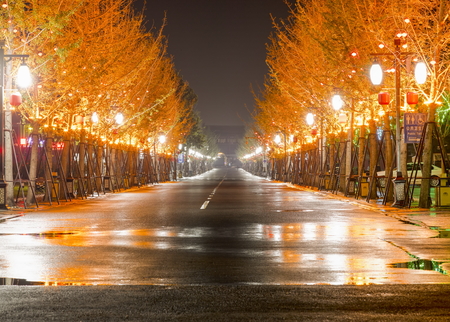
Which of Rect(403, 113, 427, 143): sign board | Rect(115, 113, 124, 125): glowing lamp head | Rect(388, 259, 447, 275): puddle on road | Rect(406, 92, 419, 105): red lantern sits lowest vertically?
Rect(388, 259, 447, 275): puddle on road

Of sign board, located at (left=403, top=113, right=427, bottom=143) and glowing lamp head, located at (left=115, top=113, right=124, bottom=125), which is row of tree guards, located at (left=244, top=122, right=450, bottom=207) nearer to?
sign board, located at (left=403, top=113, right=427, bottom=143)

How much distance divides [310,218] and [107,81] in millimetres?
19764

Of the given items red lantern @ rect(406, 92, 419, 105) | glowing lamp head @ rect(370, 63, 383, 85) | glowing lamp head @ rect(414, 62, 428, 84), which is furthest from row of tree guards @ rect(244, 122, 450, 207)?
glowing lamp head @ rect(370, 63, 383, 85)

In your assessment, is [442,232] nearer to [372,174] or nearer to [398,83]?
Result: [398,83]

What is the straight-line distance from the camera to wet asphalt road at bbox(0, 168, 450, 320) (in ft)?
28.6

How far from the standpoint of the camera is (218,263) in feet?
40.4

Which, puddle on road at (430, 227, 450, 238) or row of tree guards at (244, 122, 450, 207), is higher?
row of tree guards at (244, 122, 450, 207)

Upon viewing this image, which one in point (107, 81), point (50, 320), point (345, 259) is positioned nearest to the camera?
point (50, 320)

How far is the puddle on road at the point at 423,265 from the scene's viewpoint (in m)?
11.5

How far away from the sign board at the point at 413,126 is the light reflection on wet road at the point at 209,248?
405 centimetres

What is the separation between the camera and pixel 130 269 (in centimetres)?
1159

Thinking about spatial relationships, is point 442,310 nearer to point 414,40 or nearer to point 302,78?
point 414,40

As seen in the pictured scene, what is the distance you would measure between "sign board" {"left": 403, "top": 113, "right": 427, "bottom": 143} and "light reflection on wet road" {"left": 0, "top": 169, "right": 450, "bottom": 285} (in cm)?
405

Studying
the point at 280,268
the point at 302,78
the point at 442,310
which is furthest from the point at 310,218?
the point at 302,78
